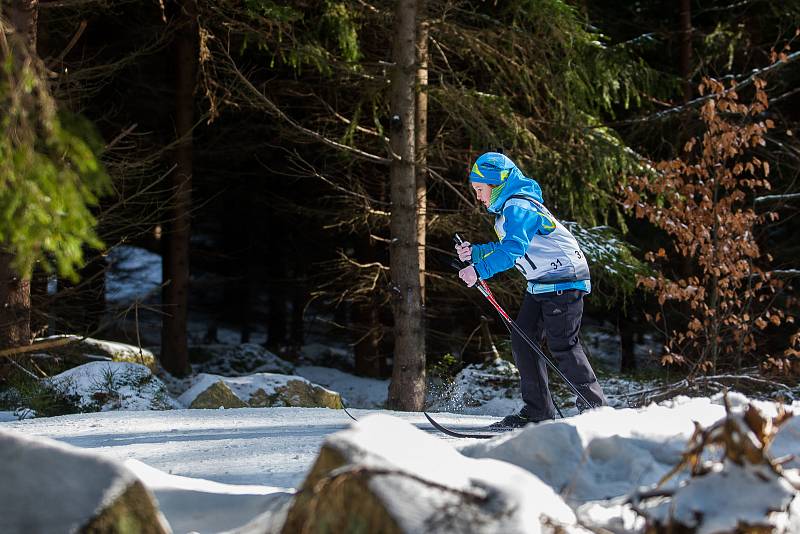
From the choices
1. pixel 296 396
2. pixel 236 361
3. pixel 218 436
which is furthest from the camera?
pixel 236 361

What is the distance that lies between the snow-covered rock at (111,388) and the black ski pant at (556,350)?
4.17 metres

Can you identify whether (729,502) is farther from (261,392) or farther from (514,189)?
(261,392)

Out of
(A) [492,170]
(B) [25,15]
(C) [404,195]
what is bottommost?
(C) [404,195]

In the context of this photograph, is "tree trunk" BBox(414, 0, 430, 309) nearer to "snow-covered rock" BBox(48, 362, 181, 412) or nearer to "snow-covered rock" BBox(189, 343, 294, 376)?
"snow-covered rock" BBox(48, 362, 181, 412)

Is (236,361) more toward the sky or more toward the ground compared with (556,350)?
more toward the ground

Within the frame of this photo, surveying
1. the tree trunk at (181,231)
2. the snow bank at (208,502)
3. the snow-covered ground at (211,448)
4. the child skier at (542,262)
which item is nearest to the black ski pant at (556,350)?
the child skier at (542,262)

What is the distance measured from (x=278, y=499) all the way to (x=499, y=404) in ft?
22.4

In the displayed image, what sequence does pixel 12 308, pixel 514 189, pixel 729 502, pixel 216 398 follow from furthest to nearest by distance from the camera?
pixel 12 308 → pixel 216 398 → pixel 514 189 → pixel 729 502

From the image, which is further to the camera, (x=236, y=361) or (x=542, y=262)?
(x=236, y=361)

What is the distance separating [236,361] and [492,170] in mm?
11368

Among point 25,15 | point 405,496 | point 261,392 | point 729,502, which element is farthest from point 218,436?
point 25,15

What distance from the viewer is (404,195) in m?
9.34

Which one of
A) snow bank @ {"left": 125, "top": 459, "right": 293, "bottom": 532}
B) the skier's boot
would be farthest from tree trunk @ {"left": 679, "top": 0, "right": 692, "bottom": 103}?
snow bank @ {"left": 125, "top": 459, "right": 293, "bottom": 532}

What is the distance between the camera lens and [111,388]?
27.2 feet
